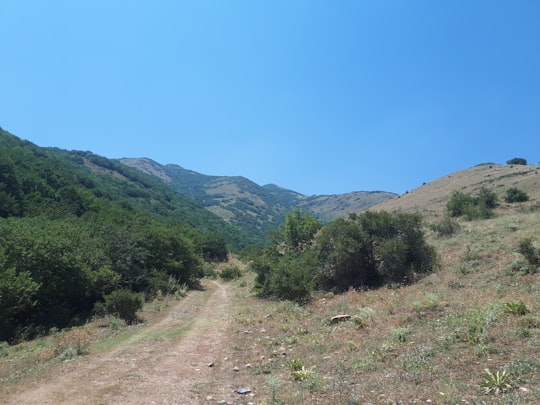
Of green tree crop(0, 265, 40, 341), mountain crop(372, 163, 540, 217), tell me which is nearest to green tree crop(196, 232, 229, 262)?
mountain crop(372, 163, 540, 217)

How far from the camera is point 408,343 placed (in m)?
9.22

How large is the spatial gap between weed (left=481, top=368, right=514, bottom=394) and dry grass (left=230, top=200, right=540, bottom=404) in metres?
0.08

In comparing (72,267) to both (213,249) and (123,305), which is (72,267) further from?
(213,249)

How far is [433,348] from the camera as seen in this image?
8422mm

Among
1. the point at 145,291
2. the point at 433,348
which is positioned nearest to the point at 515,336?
the point at 433,348

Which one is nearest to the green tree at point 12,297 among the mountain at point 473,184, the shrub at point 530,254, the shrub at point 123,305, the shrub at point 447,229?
the shrub at point 123,305

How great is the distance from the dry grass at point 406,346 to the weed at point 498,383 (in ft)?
0.27

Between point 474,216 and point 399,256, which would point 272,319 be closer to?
point 399,256

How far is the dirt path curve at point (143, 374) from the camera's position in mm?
7594

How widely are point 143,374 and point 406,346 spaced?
22.1 ft

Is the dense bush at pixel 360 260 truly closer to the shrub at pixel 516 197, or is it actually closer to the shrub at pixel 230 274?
the shrub at pixel 230 274

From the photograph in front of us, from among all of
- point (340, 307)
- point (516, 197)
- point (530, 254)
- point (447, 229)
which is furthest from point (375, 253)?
point (516, 197)

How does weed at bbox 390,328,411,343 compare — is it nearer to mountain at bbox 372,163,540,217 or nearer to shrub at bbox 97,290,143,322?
shrub at bbox 97,290,143,322

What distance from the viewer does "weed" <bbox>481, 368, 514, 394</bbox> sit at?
600 cm
